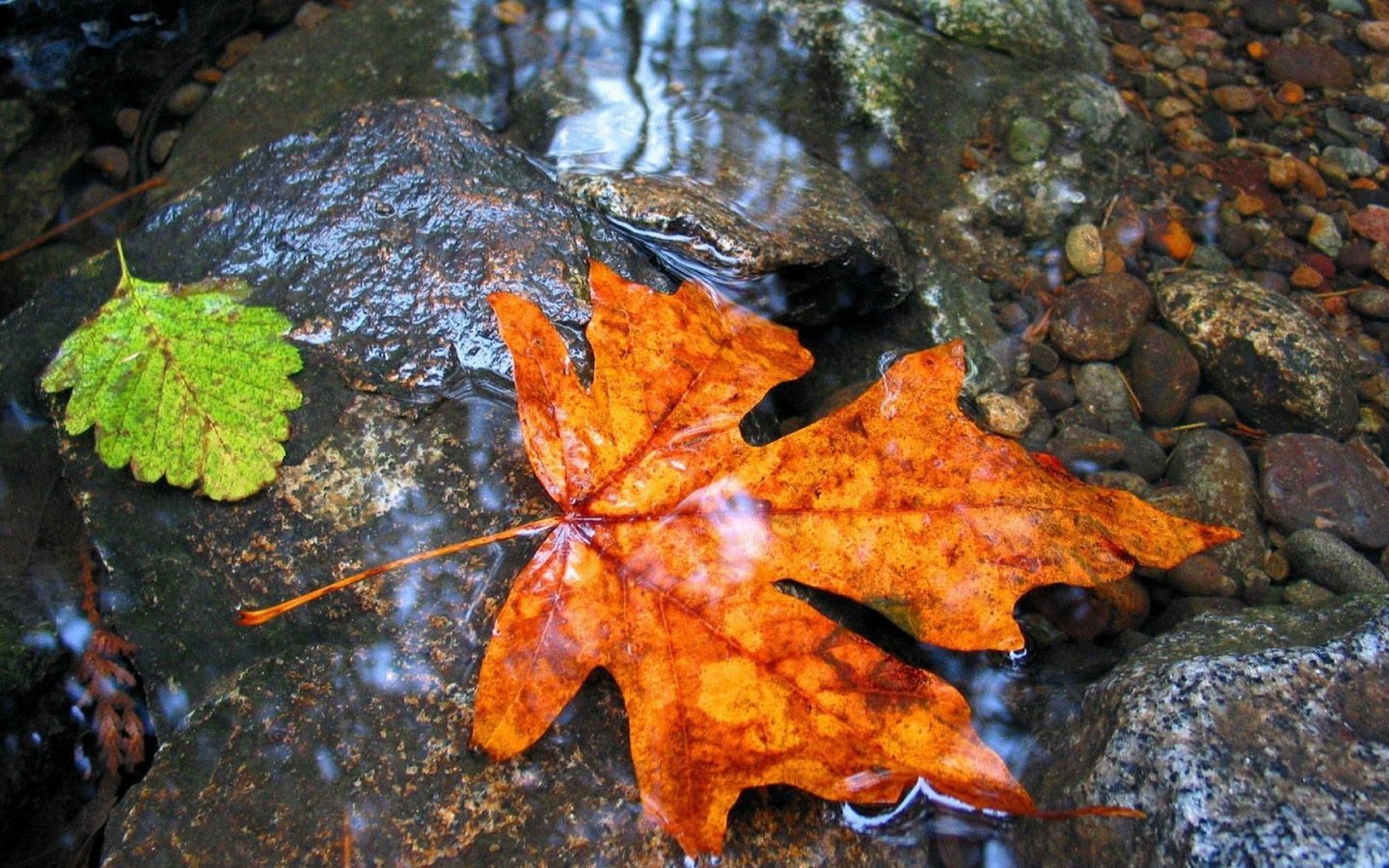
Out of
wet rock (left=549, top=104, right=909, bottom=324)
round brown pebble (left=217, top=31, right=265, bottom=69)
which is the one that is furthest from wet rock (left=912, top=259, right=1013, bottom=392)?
round brown pebble (left=217, top=31, right=265, bottom=69)

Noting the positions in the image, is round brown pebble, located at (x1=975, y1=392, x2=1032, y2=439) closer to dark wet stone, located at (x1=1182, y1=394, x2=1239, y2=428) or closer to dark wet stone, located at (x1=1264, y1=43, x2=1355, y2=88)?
dark wet stone, located at (x1=1182, y1=394, x2=1239, y2=428)

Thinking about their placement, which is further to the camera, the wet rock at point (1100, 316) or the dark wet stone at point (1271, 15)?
the dark wet stone at point (1271, 15)

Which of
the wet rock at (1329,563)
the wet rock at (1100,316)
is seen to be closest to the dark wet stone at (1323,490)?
the wet rock at (1329,563)

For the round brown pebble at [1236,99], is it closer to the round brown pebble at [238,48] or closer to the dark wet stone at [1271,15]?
the dark wet stone at [1271,15]

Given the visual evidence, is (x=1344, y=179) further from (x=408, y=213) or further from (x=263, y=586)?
(x=263, y=586)

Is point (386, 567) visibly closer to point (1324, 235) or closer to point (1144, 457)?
point (1144, 457)
